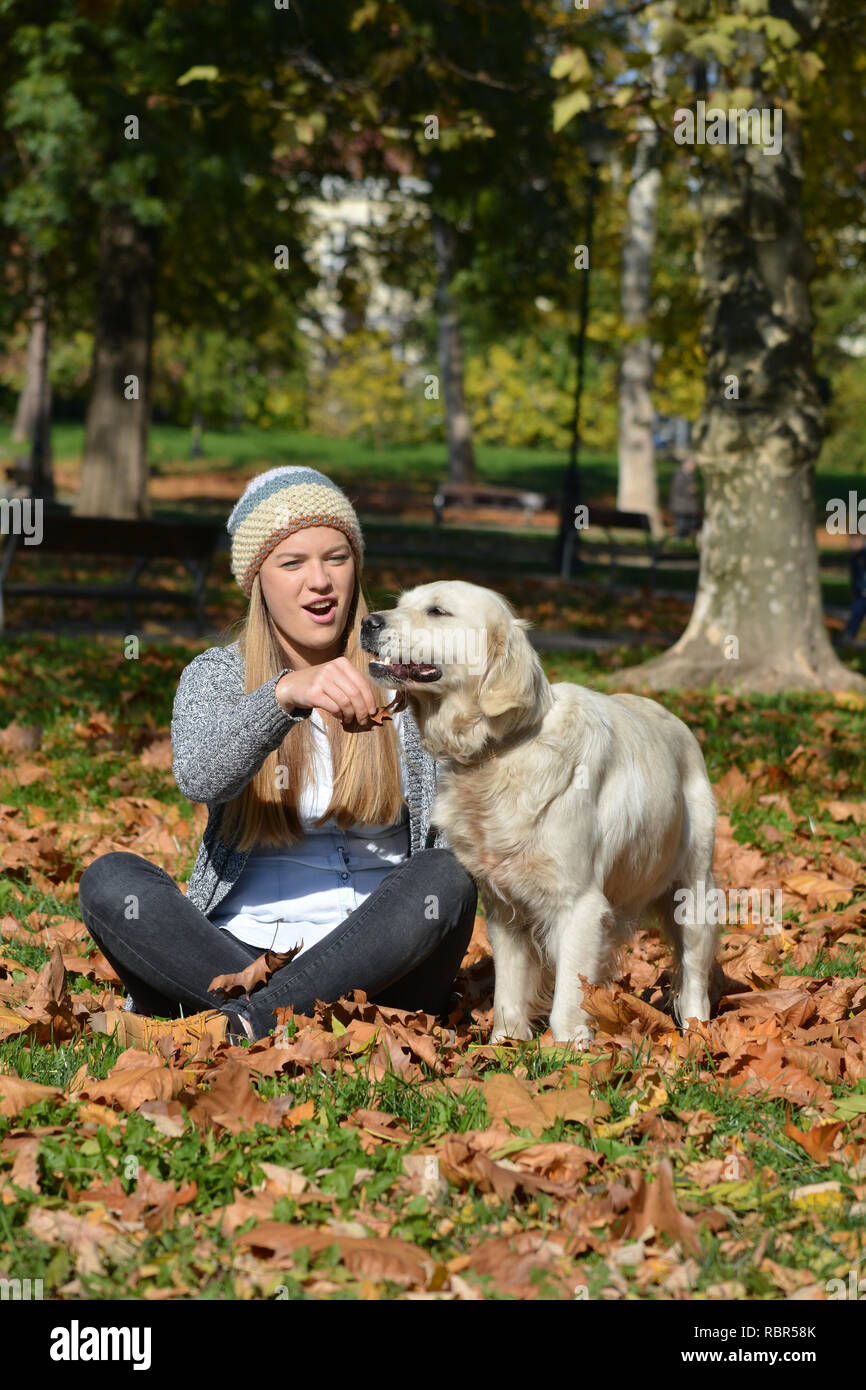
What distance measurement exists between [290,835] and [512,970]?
751mm

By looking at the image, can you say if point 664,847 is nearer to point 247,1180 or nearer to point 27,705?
point 247,1180

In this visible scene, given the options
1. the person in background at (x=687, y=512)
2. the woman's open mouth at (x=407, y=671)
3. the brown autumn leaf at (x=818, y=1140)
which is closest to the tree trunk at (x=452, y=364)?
the person in background at (x=687, y=512)

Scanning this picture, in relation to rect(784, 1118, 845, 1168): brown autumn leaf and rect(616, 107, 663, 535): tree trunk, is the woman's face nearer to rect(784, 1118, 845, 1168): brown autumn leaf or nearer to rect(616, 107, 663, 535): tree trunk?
rect(784, 1118, 845, 1168): brown autumn leaf

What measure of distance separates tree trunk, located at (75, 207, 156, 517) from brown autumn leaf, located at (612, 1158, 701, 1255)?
15823 millimetres

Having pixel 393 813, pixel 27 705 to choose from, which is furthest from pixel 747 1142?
pixel 27 705

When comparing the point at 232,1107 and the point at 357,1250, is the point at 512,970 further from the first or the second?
the point at 357,1250

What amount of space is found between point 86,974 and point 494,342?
42807 mm

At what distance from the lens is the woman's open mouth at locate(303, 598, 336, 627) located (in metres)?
3.87

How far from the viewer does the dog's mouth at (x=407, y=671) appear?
11.7 ft

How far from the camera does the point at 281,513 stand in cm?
383

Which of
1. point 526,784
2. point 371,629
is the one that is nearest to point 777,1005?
point 526,784

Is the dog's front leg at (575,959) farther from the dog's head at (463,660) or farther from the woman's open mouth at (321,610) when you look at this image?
the woman's open mouth at (321,610)

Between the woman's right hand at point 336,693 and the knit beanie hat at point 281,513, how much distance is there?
57 cm
